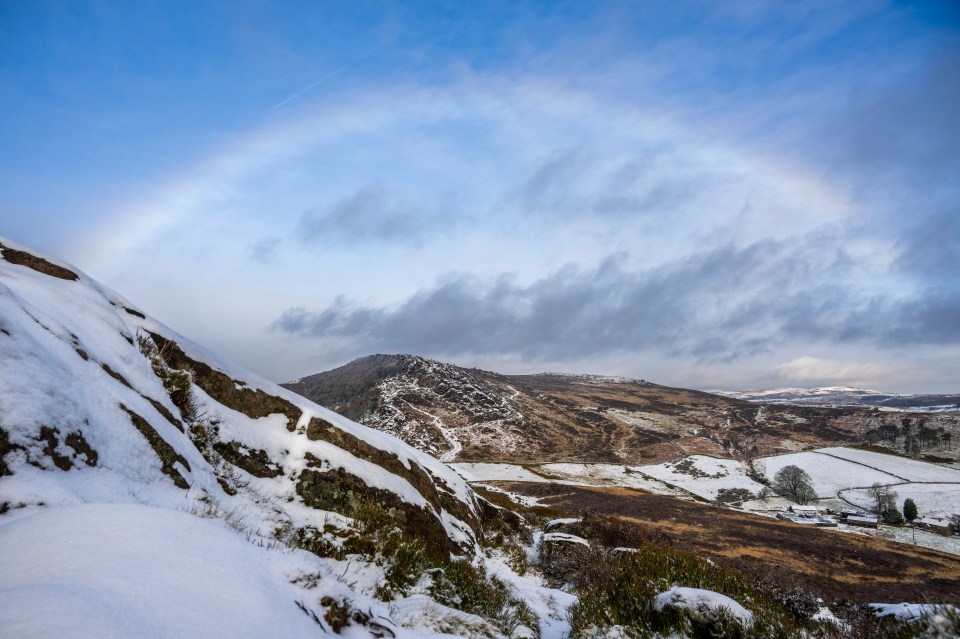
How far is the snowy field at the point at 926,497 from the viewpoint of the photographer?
237 feet

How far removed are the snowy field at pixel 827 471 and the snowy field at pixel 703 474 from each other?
728cm

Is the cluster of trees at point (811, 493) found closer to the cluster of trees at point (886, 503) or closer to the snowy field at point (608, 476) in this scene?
the cluster of trees at point (886, 503)

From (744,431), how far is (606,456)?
6425 cm

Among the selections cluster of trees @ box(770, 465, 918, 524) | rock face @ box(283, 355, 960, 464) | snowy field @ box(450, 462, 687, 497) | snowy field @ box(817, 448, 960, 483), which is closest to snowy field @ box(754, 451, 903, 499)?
cluster of trees @ box(770, 465, 918, 524)

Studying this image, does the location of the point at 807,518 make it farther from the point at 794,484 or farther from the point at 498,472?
the point at 498,472

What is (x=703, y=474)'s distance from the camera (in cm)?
9412

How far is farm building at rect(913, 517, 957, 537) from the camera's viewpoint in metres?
59.2

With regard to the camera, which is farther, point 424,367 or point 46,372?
point 424,367

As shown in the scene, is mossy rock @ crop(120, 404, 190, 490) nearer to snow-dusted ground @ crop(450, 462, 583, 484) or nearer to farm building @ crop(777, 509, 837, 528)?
snow-dusted ground @ crop(450, 462, 583, 484)

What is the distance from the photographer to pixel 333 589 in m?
5.17

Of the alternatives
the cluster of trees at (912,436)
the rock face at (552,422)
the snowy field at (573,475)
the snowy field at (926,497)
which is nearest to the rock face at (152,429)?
the snowy field at (573,475)

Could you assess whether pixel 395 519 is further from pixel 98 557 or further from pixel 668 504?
pixel 668 504

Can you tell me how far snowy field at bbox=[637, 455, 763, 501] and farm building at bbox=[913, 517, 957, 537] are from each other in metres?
23.7

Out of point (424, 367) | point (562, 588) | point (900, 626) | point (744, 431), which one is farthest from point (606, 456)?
point (900, 626)
